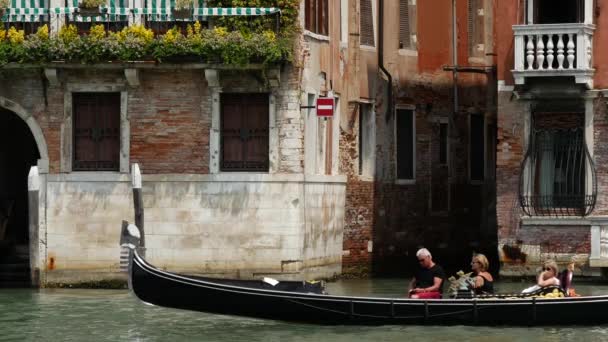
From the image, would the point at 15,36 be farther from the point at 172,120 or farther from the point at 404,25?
the point at 404,25

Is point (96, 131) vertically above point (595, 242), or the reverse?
point (96, 131)

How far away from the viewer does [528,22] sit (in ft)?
81.9

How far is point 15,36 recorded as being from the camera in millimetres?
23453

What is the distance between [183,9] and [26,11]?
1977mm

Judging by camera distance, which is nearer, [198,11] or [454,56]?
[198,11]

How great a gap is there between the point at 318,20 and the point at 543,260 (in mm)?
4320

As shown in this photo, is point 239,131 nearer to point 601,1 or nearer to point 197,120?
point 197,120

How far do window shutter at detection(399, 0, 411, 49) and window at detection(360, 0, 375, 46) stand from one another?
102cm

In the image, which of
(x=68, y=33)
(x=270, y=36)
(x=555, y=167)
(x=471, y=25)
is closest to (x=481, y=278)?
(x=270, y=36)

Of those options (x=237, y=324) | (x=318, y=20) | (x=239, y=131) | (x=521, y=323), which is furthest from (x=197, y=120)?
(x=521, y=323)

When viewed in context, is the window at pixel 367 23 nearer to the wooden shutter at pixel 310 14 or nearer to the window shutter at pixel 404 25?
the window shutter at pixel 404 25

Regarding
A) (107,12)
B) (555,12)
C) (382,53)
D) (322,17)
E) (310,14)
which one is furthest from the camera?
(382,53)

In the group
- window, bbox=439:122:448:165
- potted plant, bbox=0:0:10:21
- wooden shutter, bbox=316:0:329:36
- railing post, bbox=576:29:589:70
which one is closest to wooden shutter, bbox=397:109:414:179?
window, bbox=439:122:448:165

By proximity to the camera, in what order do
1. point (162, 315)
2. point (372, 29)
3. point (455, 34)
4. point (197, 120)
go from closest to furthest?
1. point (162, 315)
2. point (197, 120)
3. point (372, 29)
4. point (455, 34)
